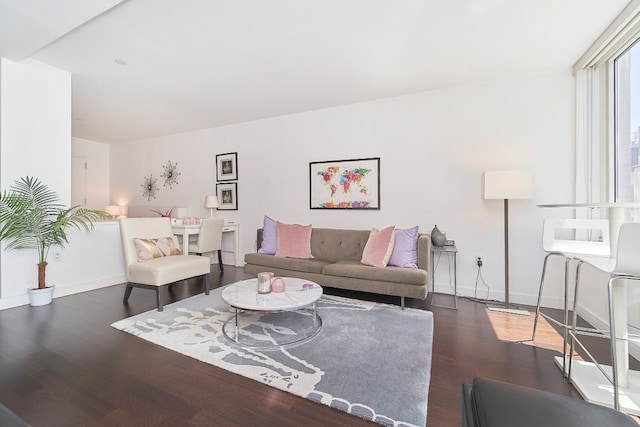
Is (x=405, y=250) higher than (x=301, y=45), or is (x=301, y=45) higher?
(x=301, y=45)

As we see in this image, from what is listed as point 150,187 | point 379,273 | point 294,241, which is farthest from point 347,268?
point 150,187

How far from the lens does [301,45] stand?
8.45 feet

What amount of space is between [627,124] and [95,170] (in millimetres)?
8711

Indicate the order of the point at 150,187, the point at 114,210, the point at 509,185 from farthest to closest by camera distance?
the point at 114,210
the point at 150,187
the point at 509,185

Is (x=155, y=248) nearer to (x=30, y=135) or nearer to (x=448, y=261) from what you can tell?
(x=30, y=135)

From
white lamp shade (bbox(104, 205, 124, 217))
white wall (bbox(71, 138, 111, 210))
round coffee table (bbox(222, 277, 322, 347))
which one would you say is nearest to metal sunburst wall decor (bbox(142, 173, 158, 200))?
white lamp shade (bbox(104, 205, 124, 217))

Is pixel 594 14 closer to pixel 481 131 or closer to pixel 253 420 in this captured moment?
pixel 481 131

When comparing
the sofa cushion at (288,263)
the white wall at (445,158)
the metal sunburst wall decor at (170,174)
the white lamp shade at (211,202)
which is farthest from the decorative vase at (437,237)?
the metal sunburst wall decor at (170,174)

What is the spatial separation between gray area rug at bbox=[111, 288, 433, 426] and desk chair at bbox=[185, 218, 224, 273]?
1384 millimetres

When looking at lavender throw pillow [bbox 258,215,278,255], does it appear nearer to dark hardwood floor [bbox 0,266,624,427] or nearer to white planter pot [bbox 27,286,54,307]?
dark hardwood floor [bbox 0,266,624,427]

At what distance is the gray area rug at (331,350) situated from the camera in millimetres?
1567

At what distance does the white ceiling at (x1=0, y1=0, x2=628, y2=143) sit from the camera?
6.92ft

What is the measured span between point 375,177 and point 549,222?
2093 millimetres

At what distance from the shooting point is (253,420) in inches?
55.3
